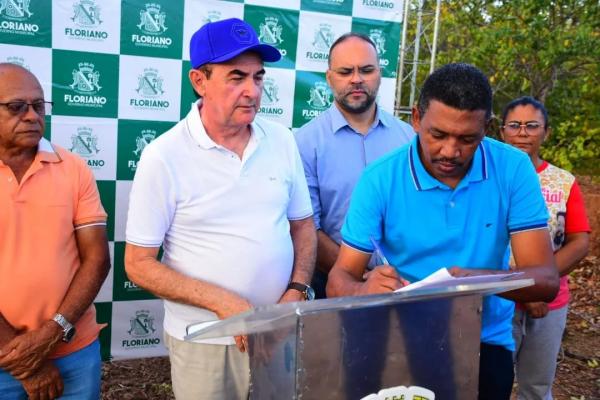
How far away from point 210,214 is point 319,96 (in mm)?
1959

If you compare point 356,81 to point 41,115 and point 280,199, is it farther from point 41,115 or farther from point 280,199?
point 41,115

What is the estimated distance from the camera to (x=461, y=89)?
161cm

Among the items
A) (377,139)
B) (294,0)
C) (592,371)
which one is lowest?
(592,371)

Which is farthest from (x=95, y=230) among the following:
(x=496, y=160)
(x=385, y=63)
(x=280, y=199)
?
(x=385, y=63)

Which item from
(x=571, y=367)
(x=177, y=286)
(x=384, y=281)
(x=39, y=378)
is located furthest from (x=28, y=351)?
(x=571, y=367)

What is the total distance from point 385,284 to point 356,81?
160 centimetres

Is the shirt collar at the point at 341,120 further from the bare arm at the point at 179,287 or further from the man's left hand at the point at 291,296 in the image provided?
the bare arm at the point at 179,287

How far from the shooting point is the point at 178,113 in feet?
11.8

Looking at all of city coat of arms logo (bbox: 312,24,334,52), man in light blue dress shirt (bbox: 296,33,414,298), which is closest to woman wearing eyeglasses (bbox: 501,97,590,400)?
man in light blue dress shirt (bbox: 296,33,414,298)

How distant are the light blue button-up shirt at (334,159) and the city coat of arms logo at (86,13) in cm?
142

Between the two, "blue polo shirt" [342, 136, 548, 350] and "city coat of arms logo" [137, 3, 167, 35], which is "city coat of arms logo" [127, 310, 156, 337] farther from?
"blue polo shirt" [342, 136, 548, 350]

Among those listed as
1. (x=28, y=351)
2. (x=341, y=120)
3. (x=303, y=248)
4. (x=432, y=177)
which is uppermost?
(x=341, y=120)

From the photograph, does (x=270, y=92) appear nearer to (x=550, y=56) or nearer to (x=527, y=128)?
(x=527, y=128)

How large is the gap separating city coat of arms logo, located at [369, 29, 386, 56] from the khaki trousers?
249 centimetres
